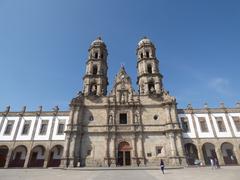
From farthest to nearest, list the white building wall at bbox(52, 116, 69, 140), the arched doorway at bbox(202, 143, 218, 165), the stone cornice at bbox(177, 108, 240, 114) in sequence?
the stone cornice at bbox(177, 108, 240, 114)
the white building wall at bbox(52, 116, 69, 140)
the arched doorway at bbox(202, 143, 218, 165)

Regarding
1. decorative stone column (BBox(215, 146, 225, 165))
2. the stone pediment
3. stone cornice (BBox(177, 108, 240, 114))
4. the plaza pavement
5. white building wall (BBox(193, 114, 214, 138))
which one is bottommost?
the plaza pavement

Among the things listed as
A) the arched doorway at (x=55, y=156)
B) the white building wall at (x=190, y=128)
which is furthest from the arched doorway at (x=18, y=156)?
the white building wall at (x=190, y=128)

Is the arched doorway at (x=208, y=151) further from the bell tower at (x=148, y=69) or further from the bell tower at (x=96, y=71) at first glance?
the bell tower at (x=96, y=71)

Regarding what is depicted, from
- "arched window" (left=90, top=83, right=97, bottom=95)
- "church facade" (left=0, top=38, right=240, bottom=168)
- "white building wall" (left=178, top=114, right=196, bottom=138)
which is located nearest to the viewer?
"church facade" (left=0, top=38, right=240, bottom=168)

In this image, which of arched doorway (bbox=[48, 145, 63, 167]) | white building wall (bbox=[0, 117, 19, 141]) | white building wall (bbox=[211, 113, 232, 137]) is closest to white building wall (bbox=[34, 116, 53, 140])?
arched doorway (bbox=[48, 145, 63, 167])

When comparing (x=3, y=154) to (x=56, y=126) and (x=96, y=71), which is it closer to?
(x=56, y=126)

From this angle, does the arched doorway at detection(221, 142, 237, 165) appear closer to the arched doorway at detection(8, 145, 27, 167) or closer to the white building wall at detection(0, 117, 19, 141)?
the arched doorway at detection(8, 145, 27, 167)

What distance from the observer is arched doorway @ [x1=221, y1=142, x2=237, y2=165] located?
29297mm

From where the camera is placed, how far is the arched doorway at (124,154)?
26.4 metres

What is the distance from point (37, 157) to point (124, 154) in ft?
52.8

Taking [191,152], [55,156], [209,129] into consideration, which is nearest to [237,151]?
[209,129]

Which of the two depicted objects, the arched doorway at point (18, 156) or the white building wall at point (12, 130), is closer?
the arched doorway at point (18, 156)

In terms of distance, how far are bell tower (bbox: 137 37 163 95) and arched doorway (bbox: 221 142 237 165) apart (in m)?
15.0

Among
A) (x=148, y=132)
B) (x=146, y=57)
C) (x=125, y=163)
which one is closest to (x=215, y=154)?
(x=148, y=132)
